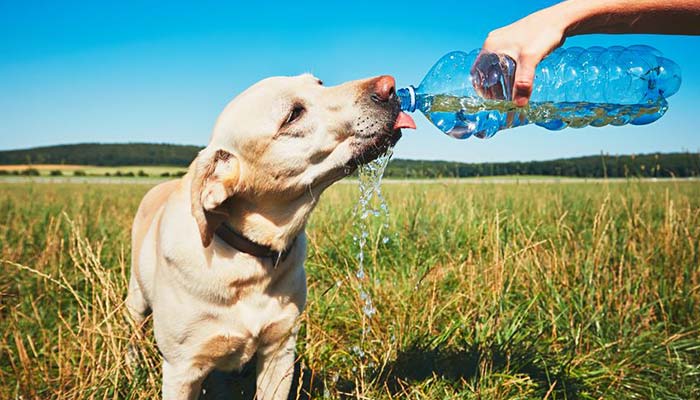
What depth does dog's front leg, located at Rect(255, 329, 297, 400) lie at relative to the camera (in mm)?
2646

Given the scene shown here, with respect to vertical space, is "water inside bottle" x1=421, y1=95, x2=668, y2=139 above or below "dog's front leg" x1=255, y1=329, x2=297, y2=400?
above

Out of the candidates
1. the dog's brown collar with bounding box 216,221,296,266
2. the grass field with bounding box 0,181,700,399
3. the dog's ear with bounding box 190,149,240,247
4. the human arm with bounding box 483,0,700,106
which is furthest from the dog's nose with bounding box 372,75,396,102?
the grass field with bounding box 0,181,700,399

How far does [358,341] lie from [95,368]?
1.62 m

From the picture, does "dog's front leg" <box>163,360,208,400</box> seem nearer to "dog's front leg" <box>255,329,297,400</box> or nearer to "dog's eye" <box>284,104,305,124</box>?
"dog's front leg" <box>255,329,297,400</box>

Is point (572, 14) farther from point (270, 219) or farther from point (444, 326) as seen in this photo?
point (444, 326)

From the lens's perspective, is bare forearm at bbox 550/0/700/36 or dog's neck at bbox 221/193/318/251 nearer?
bare forearm at bbox 550/0/700/36

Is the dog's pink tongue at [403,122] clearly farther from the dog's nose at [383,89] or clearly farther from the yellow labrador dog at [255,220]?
the dog's nose at [383,89]

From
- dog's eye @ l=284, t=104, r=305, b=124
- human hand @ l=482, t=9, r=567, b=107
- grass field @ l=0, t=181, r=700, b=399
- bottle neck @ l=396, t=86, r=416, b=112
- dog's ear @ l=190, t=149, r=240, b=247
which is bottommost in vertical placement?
grass field @ l=0, t=181, r=700, b=399

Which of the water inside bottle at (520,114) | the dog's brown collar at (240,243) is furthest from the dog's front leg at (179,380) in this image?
the water inside bottle at (520,114)

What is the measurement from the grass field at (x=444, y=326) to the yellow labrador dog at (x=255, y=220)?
26 cm

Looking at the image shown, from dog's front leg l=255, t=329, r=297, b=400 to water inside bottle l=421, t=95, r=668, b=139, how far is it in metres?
1.56

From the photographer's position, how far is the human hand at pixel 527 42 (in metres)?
1.72

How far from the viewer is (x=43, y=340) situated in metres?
3.25

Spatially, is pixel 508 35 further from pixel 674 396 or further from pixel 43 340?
pixel 43 340
